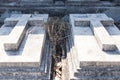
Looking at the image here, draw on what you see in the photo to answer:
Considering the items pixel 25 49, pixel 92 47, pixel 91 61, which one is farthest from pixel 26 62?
pixel 92 47

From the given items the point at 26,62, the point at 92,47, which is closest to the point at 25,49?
the point at 26,62

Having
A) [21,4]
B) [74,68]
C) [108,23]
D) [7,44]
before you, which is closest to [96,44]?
[74,68]

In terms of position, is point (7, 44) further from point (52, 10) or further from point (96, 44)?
point (52, 10)

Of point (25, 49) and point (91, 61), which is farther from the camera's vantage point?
point (25, 49)

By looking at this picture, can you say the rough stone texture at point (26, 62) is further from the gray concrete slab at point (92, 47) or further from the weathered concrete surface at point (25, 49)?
the gray concrete slab at point (92, 47)

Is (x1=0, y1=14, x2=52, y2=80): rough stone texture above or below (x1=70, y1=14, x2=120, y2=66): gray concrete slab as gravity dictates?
below

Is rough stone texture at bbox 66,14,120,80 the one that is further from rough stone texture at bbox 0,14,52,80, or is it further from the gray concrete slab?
rough stone texture at bbox 0,14,52,80

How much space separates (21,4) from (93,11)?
7.73 feet

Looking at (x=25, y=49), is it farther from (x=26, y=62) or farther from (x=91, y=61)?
(x=91, y=61)

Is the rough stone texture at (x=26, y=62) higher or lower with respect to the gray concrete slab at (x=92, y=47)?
lower

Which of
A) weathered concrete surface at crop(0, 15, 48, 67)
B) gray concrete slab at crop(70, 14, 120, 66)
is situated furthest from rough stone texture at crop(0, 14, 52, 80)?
gray concrete slab at crop(70, 14, 120, 66)

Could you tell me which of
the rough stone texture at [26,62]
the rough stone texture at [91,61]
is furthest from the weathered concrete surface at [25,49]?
the rough stone texture at [91,61]

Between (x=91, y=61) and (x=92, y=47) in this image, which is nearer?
(x=91, y=61)

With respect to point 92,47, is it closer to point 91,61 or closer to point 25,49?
point 91,61
